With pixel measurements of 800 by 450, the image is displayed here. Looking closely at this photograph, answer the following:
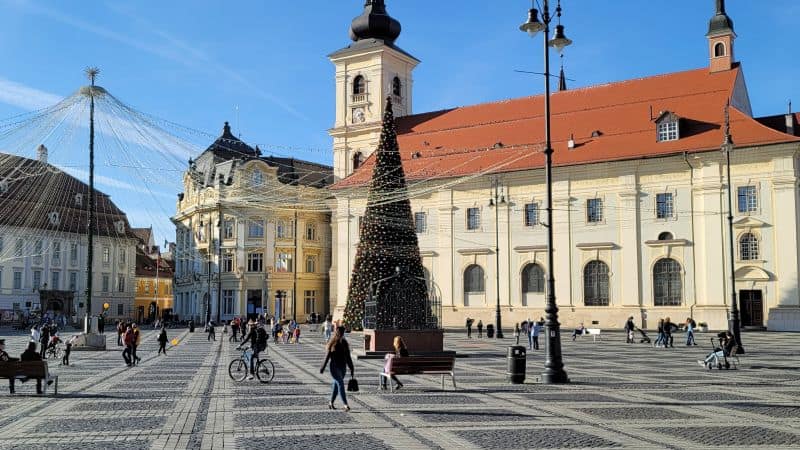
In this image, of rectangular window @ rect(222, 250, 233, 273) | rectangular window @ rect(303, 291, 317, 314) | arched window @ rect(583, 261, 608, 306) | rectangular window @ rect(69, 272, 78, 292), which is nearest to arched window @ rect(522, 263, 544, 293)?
arched window @ rect(583, 261, 608, 306)

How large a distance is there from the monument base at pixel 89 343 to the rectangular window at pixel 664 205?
35.0m

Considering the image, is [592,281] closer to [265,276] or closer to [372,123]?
[372,123]

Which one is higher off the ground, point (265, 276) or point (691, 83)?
point (691, 83)

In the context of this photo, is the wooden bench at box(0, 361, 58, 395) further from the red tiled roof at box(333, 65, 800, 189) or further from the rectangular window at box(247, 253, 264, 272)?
the rectangular window at box(247, 253, 264, 272)

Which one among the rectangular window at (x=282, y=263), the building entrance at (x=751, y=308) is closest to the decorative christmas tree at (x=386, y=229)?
the building entrance at (x=751, y=308)

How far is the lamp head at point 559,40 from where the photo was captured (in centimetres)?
2128

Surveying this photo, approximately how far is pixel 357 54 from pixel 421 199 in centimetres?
1570

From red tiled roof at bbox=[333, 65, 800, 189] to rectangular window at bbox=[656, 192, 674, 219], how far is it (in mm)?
2909

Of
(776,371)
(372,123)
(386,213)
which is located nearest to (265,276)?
(372,123)

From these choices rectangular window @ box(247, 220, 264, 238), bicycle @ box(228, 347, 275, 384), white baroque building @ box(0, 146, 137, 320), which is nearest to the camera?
bicycle @ box(228, 347, 275, 384)

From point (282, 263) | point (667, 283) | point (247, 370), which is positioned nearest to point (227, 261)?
point (282, 263)

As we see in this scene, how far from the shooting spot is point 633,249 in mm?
53188

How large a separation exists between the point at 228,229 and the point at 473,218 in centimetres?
2879

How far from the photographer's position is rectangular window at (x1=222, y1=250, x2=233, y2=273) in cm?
7788
